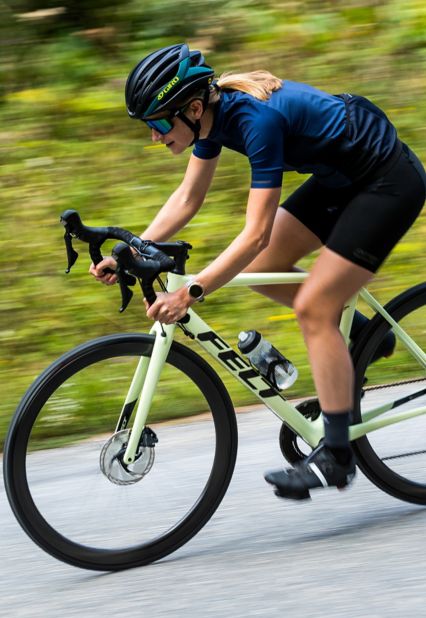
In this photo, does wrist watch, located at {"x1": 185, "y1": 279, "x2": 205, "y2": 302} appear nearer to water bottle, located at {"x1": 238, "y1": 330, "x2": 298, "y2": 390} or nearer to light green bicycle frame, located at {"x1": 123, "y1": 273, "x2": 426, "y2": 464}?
light green bicycle frame, located at {"x1": 123, "y1": 273, "x2": 426, "y2": 464}

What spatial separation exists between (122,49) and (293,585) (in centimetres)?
586

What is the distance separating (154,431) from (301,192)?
110cm

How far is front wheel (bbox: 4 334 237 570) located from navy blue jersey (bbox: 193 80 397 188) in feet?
2.54

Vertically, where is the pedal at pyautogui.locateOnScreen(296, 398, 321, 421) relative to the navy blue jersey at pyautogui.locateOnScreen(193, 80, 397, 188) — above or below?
below

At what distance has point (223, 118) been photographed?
388 cm

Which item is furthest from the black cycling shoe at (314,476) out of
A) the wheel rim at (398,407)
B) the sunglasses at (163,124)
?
the sunglasses at (163,124)

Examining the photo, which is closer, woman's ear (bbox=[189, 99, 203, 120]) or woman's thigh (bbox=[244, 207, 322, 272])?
woman's ear (bbox=[189, 99, 203, 120])

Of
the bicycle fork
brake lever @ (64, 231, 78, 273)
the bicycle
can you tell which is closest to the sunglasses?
the bicycle

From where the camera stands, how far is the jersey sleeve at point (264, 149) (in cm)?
376

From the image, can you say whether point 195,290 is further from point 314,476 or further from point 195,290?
point 314,476

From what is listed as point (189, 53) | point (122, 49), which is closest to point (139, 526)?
point (189, 53)

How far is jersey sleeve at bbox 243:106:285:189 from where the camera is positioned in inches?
148

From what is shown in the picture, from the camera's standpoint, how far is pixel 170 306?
3820 millimetres

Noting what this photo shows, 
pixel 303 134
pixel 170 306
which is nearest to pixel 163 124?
pixel 303 134
